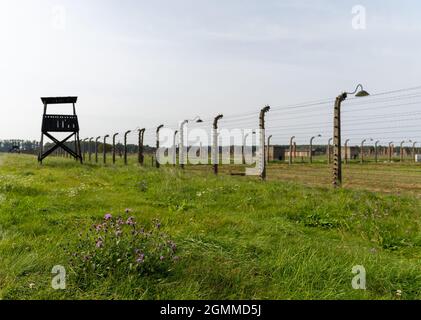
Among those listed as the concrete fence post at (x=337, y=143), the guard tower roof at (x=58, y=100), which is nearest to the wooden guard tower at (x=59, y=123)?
the guard tower roof at (x=58, y=100)

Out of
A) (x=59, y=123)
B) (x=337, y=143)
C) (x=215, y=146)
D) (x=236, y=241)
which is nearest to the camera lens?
(x=236, y=241)

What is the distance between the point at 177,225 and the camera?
14.9 feet

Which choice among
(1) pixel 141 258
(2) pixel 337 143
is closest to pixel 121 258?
(1) pixel 141 258

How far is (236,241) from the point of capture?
3801mm

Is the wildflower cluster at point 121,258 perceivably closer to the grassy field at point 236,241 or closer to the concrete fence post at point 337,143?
the grassy field at point 236,241

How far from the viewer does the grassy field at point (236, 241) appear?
2.59 meters

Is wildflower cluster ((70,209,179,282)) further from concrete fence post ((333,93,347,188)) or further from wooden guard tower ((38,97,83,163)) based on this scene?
wooden guard tower ((38,97,83,163))

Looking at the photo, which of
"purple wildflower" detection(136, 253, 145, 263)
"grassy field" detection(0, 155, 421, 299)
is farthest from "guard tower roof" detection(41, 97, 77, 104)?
"purple wildflower" detection(136, 253, 145, 263)

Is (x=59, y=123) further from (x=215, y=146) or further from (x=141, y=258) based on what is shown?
(x=141, y=258)

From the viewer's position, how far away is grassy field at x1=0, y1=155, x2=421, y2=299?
8.48 ft

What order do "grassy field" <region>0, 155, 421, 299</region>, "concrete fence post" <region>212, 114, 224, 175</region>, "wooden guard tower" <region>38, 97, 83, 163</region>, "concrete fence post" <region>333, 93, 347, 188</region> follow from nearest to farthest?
"grassy field" <region>0, 155, 421, 299</region> < "concrete fence post" <region>333, 93, 347, 188</region> < "concrete fence post" <region>212, 114, 224, 175</region> < "wooden guard tower" <region>38, 97, 83, 163</region>
